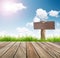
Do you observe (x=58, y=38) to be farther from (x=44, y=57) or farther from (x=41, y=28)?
(x=44, y=57)

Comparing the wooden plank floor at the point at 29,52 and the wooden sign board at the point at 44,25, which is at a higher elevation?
the wooden sign board at the point at 44,25

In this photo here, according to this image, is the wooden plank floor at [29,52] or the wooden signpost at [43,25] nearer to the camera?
the wooden plank floor at [29,52]

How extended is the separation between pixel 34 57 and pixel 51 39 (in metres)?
5.22

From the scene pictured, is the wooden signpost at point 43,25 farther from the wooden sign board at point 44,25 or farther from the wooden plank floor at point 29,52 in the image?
the wooden plank floor at point 29,52

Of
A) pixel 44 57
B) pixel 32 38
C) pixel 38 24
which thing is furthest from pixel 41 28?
pixel 44 57

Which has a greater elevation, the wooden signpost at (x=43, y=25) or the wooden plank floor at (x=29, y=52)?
the wooden signpost at (x=43, y=25)

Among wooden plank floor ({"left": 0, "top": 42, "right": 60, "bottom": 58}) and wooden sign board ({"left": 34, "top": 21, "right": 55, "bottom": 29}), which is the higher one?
wooden sign board ({"left": 34, "top": 21, "right": 55, "bottom": 29})

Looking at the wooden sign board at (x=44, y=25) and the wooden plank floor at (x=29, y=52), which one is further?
the wooden sign board at (x=44, y=25)

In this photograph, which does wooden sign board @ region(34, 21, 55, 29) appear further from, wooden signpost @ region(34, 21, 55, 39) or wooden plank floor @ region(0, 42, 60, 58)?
wooden plank floor @ region(0, 42, 60, 58)

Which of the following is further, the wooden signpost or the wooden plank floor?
the wooden signpost

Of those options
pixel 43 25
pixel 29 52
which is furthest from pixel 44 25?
pixel 29 52

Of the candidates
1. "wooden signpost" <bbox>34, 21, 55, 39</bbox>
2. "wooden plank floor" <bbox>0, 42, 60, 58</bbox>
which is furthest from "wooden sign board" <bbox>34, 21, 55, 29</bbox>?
"wooden plank floor" <bbox>0, 42, 60, 58</bbox>

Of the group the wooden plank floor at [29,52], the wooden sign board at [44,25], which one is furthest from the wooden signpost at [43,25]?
the wooden plank floor at [29,52]

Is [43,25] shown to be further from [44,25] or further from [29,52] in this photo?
[29,52]
